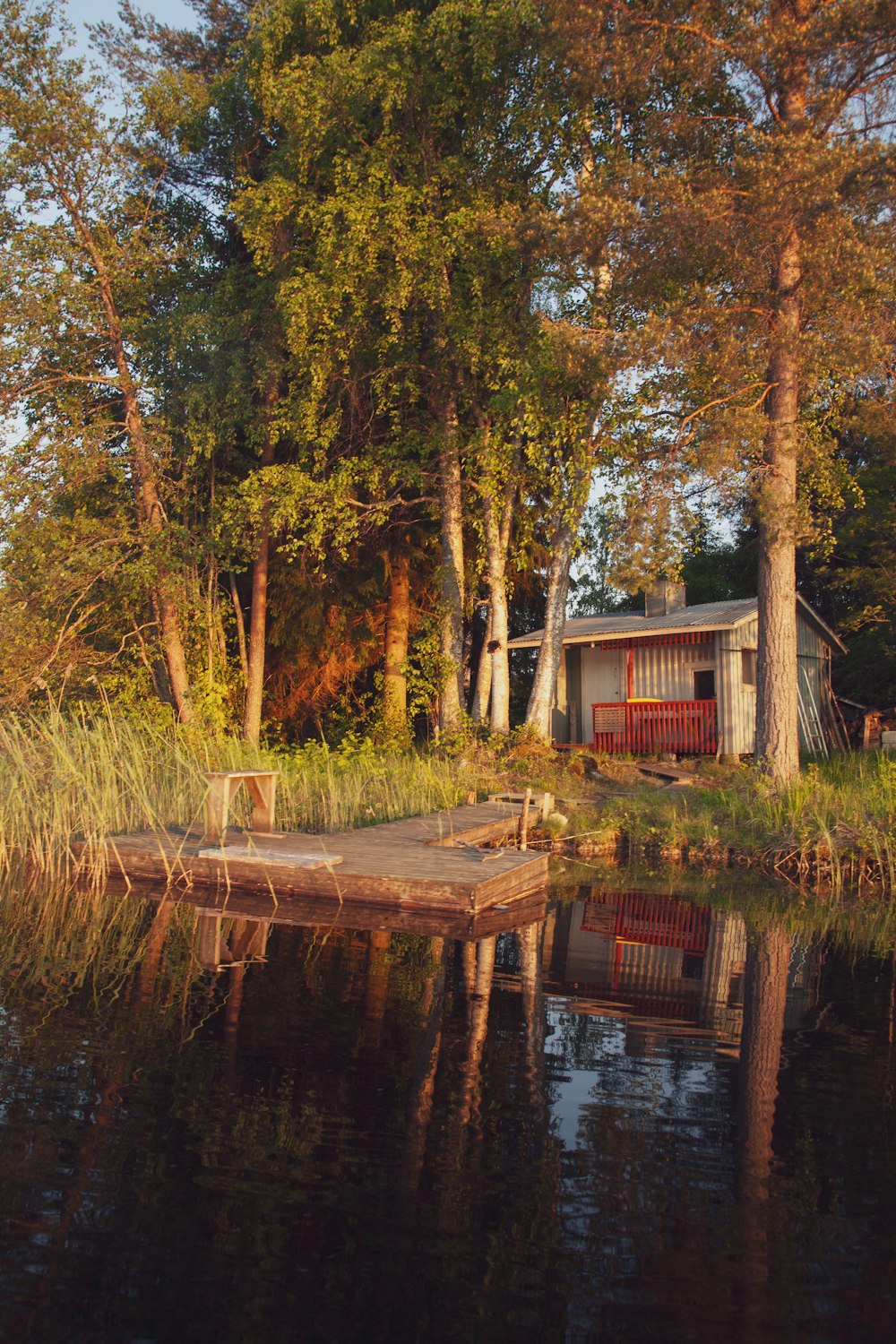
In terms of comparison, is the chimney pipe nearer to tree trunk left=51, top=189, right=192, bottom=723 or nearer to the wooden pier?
tree trunk left=51, top=189, right=192, bottom=723

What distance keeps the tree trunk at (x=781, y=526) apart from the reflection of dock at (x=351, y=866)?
5550 mm

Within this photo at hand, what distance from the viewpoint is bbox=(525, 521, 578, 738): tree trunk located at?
1947 centimetres

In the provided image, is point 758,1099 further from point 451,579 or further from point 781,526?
point 451,579

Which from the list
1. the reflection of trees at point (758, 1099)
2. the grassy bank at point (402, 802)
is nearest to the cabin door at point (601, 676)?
the grassy bank at point (402, 802)

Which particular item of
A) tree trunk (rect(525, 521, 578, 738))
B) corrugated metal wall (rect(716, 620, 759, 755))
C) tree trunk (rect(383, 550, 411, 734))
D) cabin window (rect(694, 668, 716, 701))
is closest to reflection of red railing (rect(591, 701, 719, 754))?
corrugated metal wall (rect(716, 620, 759, 755))

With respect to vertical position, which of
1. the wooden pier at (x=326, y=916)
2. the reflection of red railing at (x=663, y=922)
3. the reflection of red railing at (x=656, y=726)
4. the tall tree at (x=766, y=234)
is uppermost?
the tall tree at (x=766, y=234)

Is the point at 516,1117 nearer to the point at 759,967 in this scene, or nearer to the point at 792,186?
the point at 759,967

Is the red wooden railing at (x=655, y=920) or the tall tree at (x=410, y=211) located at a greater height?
the tall tree at (x=410, y=211)

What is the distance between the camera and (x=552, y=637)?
65.1 ft

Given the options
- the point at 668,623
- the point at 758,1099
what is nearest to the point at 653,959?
the point at 758,1099

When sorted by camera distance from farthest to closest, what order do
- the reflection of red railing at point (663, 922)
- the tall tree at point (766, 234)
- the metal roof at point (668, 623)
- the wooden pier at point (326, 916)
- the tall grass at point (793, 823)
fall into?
the metal roof at point (668, 623) → the tall tree at point (766, 234) → the tall grass at point (793, 823) → the reflection of red railing at point (663, 922) → the wooden pier at point (326, 916)

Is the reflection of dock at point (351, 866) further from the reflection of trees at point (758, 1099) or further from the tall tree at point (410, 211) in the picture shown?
the tall tree at point (410, 211)

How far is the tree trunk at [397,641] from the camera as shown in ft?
71.3

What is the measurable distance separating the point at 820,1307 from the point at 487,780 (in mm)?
13684
